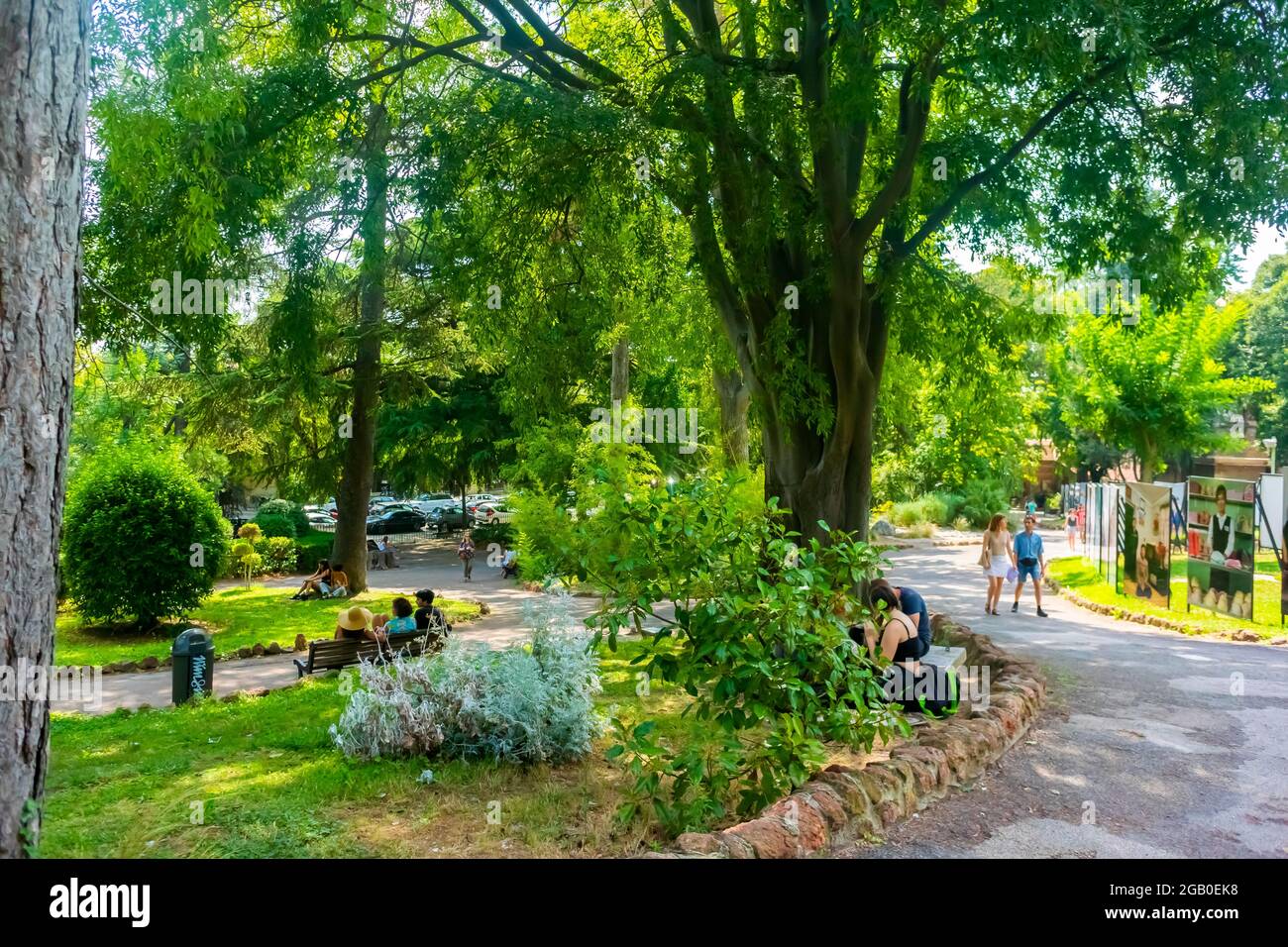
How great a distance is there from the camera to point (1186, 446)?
2559 centimetres

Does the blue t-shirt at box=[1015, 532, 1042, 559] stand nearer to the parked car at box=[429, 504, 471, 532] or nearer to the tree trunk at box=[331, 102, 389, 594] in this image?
the tree trunk at box=[331, 102, 389, 594]

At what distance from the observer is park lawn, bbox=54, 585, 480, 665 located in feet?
45.4

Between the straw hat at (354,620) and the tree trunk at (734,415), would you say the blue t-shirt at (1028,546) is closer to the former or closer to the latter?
→ the tree trunk at (734,415)

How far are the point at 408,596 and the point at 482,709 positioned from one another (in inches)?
524

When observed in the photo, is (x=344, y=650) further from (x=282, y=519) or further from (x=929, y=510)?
(x=929, y=510)

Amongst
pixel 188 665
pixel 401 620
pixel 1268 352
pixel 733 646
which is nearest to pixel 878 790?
pixel 733 646

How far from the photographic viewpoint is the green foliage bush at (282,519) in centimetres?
3131

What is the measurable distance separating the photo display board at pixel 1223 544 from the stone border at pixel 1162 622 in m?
0.83

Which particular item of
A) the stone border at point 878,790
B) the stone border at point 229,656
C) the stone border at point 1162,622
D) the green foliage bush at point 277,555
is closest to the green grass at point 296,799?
the stone border at point 878,790

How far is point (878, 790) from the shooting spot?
5.84m

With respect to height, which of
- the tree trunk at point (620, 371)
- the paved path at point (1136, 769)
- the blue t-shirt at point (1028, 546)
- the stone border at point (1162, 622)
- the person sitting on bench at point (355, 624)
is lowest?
the stone border at point (1162, 622)

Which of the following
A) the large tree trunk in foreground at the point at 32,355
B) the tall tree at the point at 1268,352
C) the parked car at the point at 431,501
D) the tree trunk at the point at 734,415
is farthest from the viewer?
the parked car at the point at 431,501
